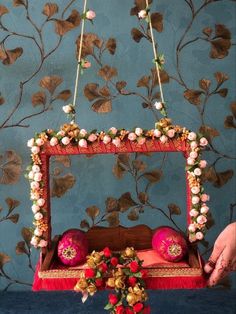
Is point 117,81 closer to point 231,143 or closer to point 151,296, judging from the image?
point 231,143

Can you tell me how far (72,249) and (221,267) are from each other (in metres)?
0.41

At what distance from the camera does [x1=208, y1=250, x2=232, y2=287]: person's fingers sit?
121 cm

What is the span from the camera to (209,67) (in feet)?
6.15

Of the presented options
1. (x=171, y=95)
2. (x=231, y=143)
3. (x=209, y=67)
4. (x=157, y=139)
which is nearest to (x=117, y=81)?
(x=171, y=95)

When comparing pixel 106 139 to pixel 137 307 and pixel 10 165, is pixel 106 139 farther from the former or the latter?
pixel 10 165

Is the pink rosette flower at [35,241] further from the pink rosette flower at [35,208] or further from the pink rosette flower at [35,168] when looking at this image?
the pink rosette flower at [35,168]

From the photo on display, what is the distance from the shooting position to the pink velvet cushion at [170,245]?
1266 mm

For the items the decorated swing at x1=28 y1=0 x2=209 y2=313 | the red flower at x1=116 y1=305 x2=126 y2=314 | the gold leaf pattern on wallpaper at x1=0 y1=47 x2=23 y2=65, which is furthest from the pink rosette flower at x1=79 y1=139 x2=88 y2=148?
the gold leaf pattern on wallpaper at x1=0 y1=47 x2=23 y2=65

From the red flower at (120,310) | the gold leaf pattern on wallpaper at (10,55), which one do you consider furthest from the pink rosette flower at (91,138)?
the gold leaf pattern on wallpaper at (10,55)

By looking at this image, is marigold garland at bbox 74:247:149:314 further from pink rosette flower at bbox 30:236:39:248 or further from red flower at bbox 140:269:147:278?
pink rosette flower at bbox 30:236:39:248

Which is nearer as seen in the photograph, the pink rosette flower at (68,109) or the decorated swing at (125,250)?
the decorated swing at (125,250)

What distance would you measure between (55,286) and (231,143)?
1.03 m

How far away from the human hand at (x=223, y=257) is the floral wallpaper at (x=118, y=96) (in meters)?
0.65

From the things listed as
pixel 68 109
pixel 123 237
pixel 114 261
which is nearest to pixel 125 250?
pixel 114 261
